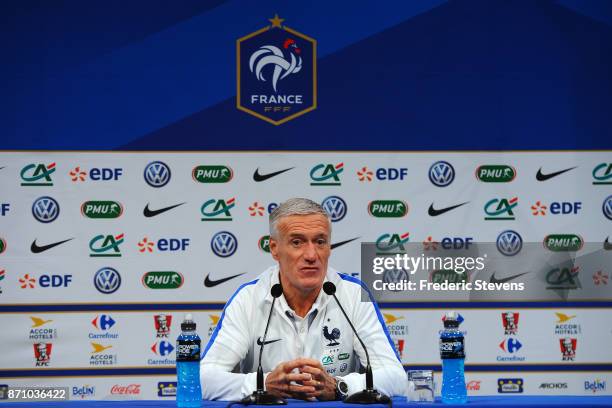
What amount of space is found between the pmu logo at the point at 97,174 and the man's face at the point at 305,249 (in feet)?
6.11

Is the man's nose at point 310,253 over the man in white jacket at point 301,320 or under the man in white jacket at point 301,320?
over

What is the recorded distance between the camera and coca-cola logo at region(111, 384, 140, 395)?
447 cm

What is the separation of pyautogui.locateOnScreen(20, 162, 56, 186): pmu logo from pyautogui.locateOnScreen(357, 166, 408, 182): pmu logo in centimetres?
190

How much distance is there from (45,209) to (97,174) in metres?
0.38

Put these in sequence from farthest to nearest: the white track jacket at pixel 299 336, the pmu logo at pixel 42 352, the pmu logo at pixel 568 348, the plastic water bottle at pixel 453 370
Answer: the pmu logo at pixel 568 348 < the pmu logo at pixel 42 352 < the white track jacket at pixel 299 336 < the plastic water bottle at pixel 453 370

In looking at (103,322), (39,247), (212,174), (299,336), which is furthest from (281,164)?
(299,336)

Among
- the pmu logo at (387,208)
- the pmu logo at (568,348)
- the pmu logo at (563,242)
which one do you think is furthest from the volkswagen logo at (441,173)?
the pmu logo at (568,348)

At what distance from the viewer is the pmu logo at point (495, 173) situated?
460 centimetres

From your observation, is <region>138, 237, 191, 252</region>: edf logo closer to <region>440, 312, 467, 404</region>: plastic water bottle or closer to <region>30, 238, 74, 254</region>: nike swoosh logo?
<region>30, 238, 74, 254</region>: nike swoosh logo

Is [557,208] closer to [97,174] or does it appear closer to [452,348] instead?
[452,348]
